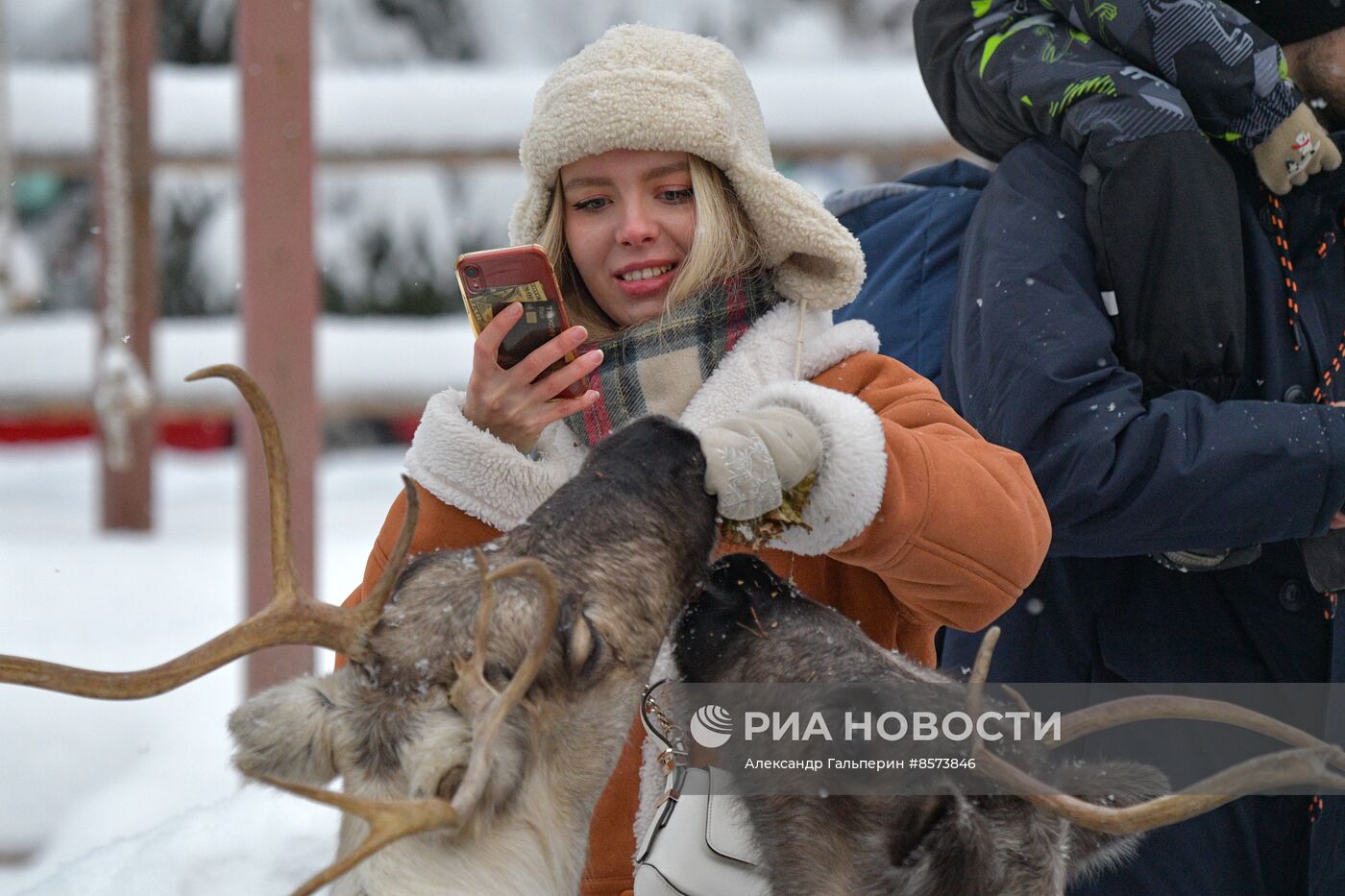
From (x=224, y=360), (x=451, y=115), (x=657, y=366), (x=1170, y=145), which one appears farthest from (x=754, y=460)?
(x=224, y=360)

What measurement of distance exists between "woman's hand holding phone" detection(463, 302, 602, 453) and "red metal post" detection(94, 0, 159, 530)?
314cm

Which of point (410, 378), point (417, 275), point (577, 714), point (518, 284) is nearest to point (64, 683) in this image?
point (577, 714)

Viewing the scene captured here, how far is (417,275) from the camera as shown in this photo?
9.22 meters

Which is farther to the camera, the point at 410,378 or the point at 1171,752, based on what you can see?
the point at 410,378

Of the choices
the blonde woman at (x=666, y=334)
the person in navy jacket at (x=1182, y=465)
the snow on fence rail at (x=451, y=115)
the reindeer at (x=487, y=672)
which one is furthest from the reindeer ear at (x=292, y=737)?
the snow on fence rail at (x=451, y=115)

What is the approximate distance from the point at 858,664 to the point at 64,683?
889mm

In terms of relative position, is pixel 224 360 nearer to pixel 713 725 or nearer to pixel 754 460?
pixel 713 725

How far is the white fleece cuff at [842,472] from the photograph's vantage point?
1669 mm

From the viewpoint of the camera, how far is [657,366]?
200 centimetres

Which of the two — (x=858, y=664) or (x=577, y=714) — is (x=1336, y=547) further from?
(x=577, y=714)

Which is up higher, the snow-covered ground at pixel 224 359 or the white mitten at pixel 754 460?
the white mitten at pixel 754 460

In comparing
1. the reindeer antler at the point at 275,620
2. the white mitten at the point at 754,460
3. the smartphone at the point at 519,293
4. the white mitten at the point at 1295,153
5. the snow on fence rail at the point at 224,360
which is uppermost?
the white mitten at the point at 1295,153

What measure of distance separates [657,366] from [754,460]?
1.42ft

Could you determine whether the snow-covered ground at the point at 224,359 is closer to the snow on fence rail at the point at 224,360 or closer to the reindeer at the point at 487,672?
the snow on fence rail at the point at 224,360
